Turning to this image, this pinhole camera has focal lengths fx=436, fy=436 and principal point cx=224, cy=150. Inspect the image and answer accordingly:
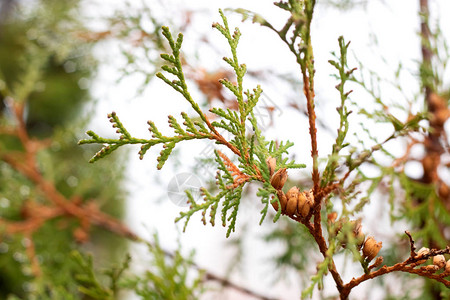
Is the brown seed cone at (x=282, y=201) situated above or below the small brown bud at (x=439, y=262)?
below

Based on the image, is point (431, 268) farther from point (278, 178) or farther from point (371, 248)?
point (278, 178)

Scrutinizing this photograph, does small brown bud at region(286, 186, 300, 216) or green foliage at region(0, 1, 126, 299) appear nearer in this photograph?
small brown bud at region(286, 186, 300, 216)

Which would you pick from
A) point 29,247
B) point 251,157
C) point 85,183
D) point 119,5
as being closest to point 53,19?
point 119,5

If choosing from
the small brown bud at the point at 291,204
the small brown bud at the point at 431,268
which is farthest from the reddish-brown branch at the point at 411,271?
the small brown bud at the point at 291,204

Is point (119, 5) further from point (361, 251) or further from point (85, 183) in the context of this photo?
point (361, 251)

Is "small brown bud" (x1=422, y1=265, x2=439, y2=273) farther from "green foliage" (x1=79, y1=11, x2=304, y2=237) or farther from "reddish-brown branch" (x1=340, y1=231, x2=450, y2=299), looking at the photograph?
"green foliage" (x1=79, y1=11, x2=304, y2=237)

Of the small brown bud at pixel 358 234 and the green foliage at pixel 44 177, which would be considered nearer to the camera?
the small brown bud at pixel 358 234

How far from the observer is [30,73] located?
1.50 m

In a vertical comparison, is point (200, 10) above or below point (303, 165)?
Answer: above

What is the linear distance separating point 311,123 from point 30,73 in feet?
4.29

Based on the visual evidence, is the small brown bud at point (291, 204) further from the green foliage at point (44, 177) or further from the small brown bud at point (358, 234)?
the green foliage at point (44, 177)


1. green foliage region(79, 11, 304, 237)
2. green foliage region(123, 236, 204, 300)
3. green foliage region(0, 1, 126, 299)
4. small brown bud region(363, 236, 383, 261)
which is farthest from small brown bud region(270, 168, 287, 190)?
green foliage region(0, 1, 126, 299)

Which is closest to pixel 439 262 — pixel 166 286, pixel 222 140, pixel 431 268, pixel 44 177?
pixel 431 268

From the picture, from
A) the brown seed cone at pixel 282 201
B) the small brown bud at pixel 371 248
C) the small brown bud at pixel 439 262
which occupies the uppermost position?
the small brown bud at pixel 439 262
